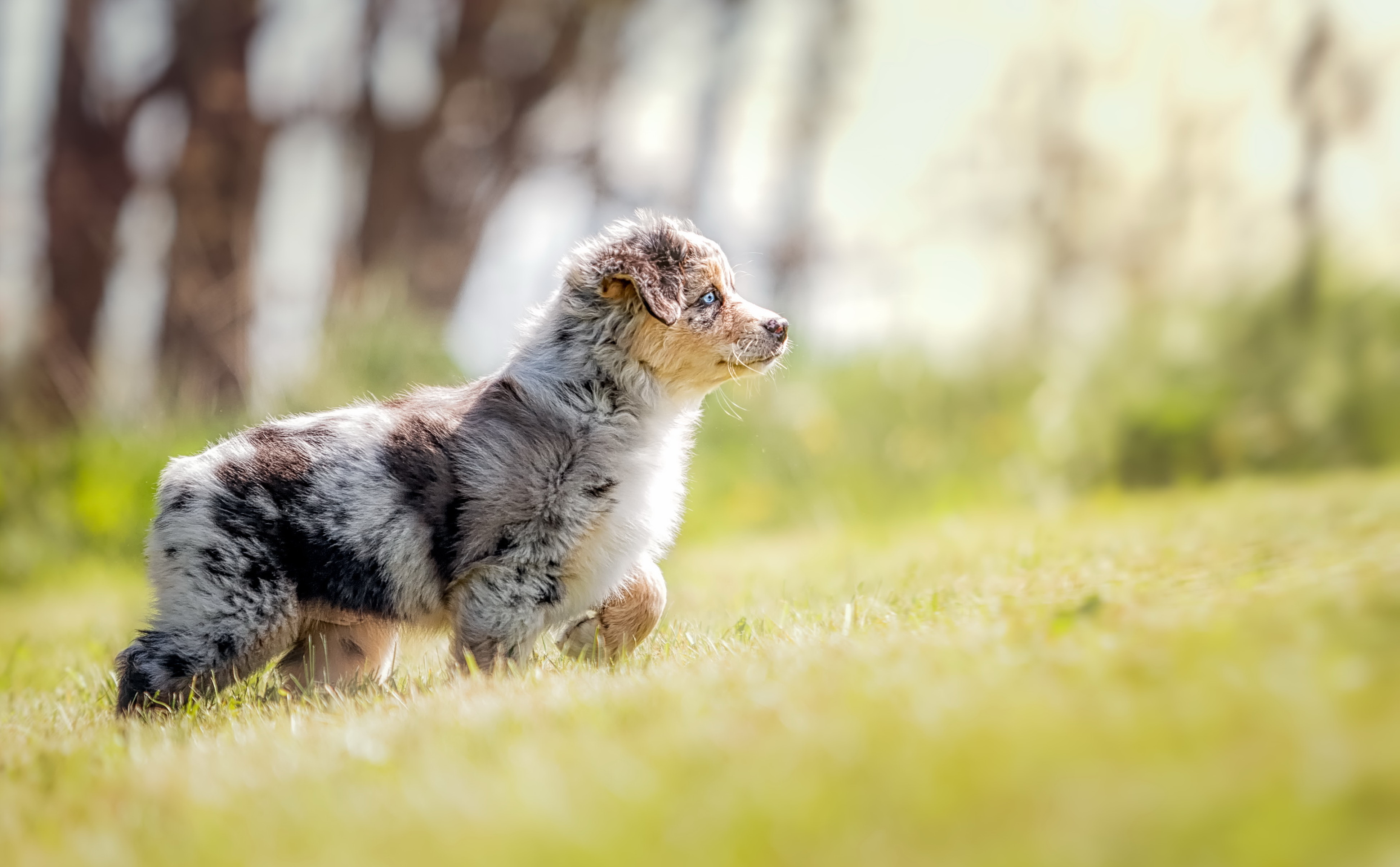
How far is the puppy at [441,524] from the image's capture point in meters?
4.00

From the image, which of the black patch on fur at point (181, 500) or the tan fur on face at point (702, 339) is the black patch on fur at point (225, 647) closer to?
the black patch on fur at point (181, 500)

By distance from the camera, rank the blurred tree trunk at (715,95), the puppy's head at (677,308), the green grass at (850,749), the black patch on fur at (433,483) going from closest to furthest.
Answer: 1. the green grass at (850,749)
2. the black patch on fur at (433,483)
3. the puppy's head at (677,308)
4. the blurred tree trunk at (715,95)

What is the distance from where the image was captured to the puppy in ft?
13.1

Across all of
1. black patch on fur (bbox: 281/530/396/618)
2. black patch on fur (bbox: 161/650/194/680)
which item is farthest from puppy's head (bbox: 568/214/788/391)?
black patch on fur (bbox: 161/650/194/680)

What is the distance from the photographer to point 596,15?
13.8 metres

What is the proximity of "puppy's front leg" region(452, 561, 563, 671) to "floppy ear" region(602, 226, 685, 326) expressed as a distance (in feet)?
3.64

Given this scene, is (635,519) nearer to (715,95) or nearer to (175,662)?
(175,662)

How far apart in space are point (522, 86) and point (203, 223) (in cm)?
422

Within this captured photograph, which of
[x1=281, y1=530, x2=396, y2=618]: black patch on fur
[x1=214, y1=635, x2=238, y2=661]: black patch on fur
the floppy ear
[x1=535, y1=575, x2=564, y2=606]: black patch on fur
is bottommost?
[x1=214, y1=635, x2=238, y2=661]: black patch on fur

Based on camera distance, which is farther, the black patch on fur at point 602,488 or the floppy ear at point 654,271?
the floppy ear at point 654,271

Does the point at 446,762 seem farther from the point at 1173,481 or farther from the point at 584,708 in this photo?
the point at 1173,481

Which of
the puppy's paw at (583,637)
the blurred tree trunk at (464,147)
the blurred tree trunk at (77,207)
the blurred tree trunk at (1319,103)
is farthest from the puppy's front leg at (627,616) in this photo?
the blurred tree trunk at (77,207)

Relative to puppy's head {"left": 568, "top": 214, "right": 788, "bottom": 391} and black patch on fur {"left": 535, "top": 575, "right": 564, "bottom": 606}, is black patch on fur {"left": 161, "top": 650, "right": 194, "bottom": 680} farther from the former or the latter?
puppy's head {"left": 568, "top": 214, "right": 788, "bottom": 391}

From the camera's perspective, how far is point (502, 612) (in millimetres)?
3941
